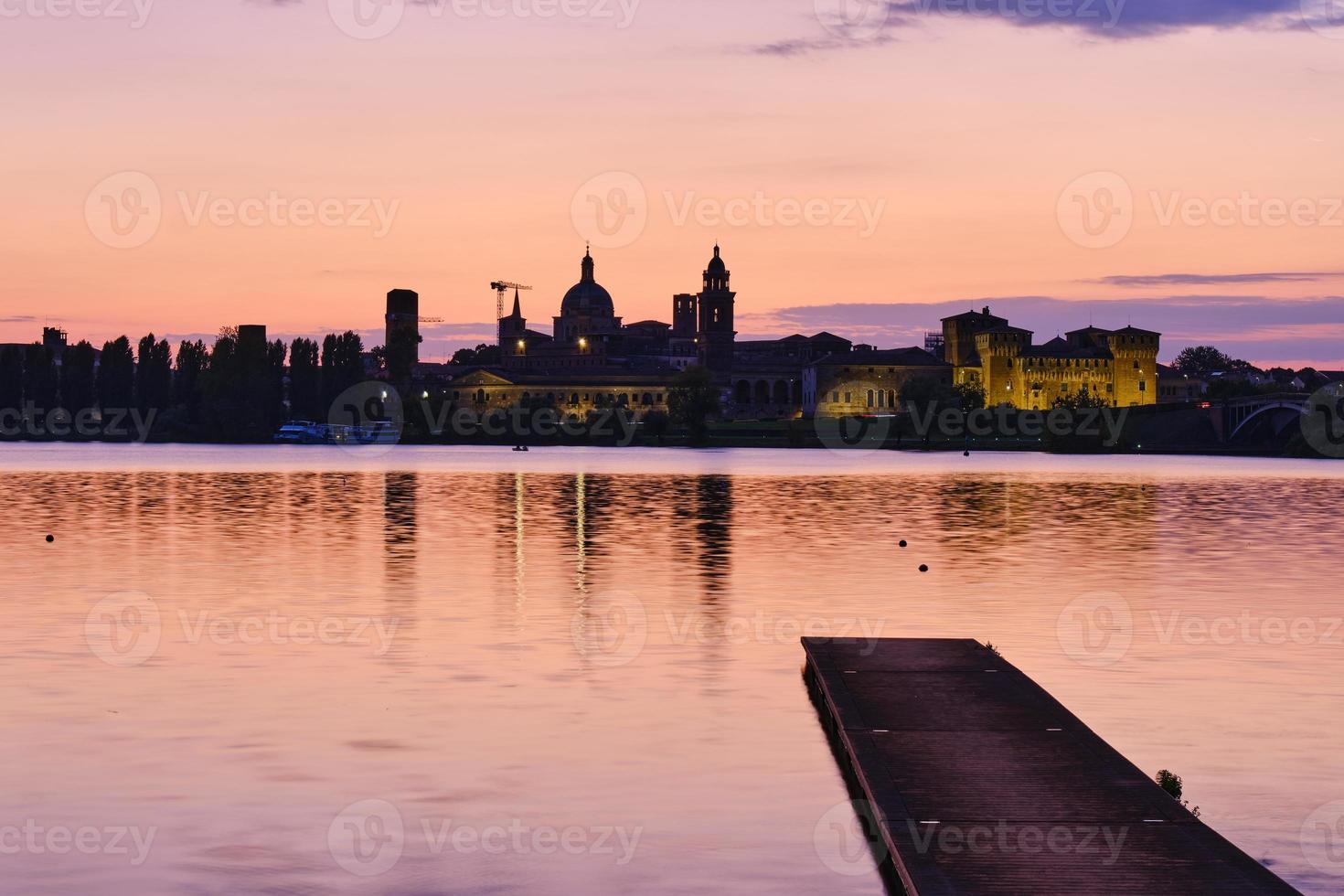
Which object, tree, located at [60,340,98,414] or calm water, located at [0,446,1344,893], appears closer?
calm water, located at [0,446,1344,893]

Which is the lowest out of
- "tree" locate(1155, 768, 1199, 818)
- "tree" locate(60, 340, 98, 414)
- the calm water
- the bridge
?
the calm water

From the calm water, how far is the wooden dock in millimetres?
→ 713

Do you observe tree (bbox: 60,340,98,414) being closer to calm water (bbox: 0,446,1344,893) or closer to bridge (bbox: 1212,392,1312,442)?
bridge (bbox: 1212,392,1312,442)

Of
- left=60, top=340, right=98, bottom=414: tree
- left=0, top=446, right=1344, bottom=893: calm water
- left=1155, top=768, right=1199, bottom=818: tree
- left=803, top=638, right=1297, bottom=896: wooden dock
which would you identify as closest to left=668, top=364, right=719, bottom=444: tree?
left=60, top=340, right=98, bottom=414: tree

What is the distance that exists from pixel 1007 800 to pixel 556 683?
995cm

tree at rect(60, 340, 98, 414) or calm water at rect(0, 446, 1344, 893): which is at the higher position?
tree at rect(60, 340, 98, 414)

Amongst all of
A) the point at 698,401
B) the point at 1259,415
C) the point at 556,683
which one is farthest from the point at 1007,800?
the point at 698,401

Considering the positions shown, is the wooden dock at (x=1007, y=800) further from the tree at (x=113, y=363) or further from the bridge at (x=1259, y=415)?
the tree at (x=113, y=363)

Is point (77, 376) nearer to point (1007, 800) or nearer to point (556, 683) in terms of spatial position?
point (556, 683)

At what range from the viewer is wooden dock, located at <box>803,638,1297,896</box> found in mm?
12234

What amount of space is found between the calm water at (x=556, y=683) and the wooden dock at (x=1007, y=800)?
713 millimetres

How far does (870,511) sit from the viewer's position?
2702 inches

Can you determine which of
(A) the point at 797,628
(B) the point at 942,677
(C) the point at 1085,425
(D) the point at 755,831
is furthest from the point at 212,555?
(C) the point at 1085,425

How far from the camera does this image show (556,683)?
23.2 m
